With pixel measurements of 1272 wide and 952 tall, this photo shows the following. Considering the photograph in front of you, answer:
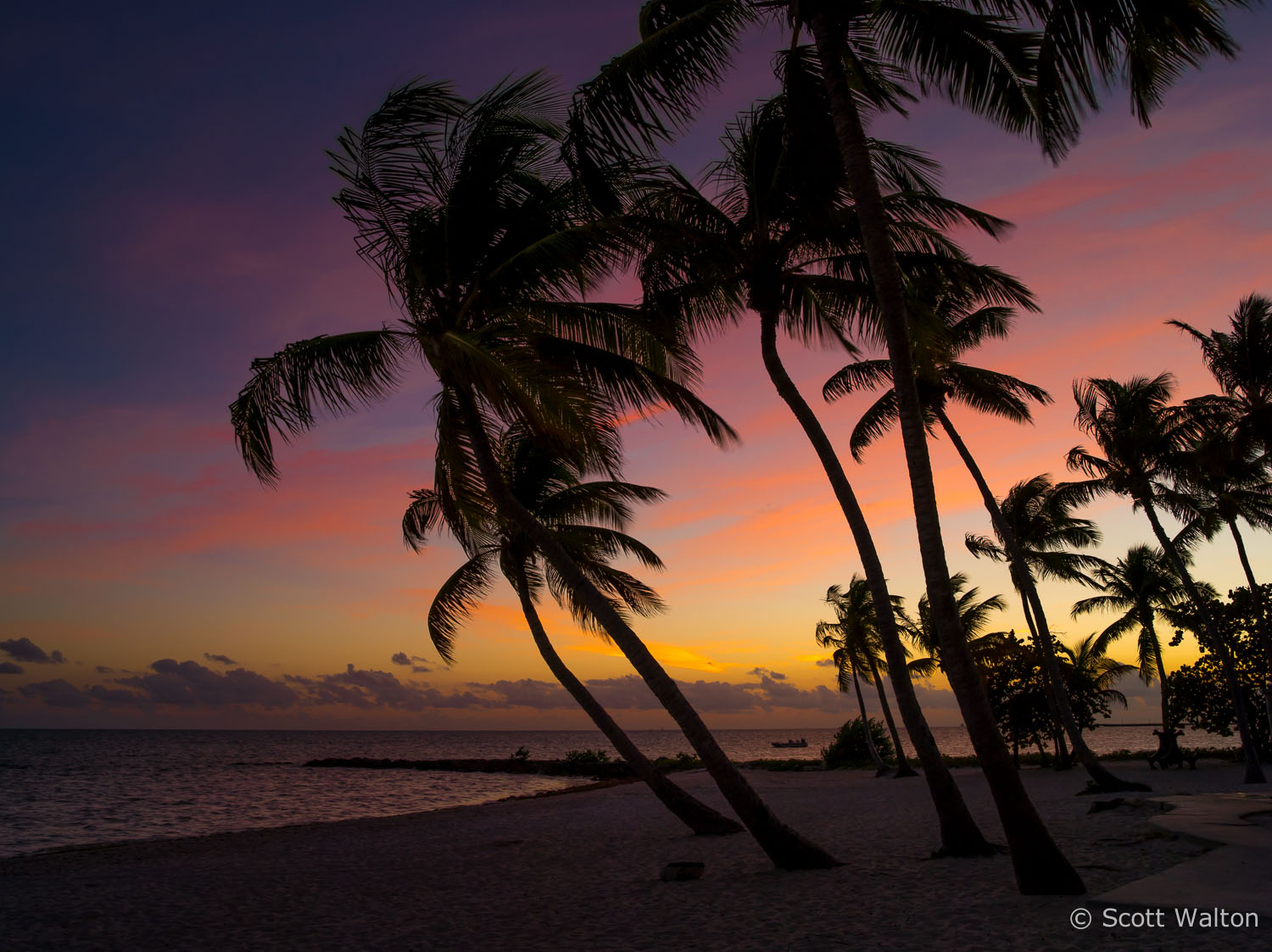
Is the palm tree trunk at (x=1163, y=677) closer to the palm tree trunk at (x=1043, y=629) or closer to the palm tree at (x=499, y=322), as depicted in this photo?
the palm tree trunk at (x=1043, y=629)

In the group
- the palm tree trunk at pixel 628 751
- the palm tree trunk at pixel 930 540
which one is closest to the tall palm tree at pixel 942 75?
the palm tree trunk at pixel 930 540

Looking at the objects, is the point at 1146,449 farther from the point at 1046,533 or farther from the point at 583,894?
the point at 583,894

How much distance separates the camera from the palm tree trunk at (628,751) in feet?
40.9

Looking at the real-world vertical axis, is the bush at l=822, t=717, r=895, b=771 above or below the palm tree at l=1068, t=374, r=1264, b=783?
below

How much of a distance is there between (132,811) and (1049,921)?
29.2m

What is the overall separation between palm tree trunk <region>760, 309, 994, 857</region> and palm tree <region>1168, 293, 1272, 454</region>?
426 inches

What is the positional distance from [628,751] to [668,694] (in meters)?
4.86

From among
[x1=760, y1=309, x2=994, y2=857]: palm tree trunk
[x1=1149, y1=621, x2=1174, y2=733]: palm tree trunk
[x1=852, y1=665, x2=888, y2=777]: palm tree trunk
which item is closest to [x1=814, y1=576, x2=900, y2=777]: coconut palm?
[x1=852, y1=665, x2=888, y2=777]: palm tree trunk

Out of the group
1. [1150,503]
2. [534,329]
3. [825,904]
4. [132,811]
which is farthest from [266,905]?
[132,811]

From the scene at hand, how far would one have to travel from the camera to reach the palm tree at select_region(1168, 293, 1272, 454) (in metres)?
16.0

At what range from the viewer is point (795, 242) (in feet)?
33.4

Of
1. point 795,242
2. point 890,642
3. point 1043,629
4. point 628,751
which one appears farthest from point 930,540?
point 1043,629

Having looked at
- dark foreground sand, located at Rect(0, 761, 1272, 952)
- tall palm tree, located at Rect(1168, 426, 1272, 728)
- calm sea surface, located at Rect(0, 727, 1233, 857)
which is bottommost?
calm sea surface, located at Rect(0, 727, 1233, 857)

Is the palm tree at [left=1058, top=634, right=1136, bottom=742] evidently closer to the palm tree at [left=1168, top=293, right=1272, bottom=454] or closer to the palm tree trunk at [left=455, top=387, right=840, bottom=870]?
the palm tree at [left=1168, top=293, right=1272, bottom=454]
